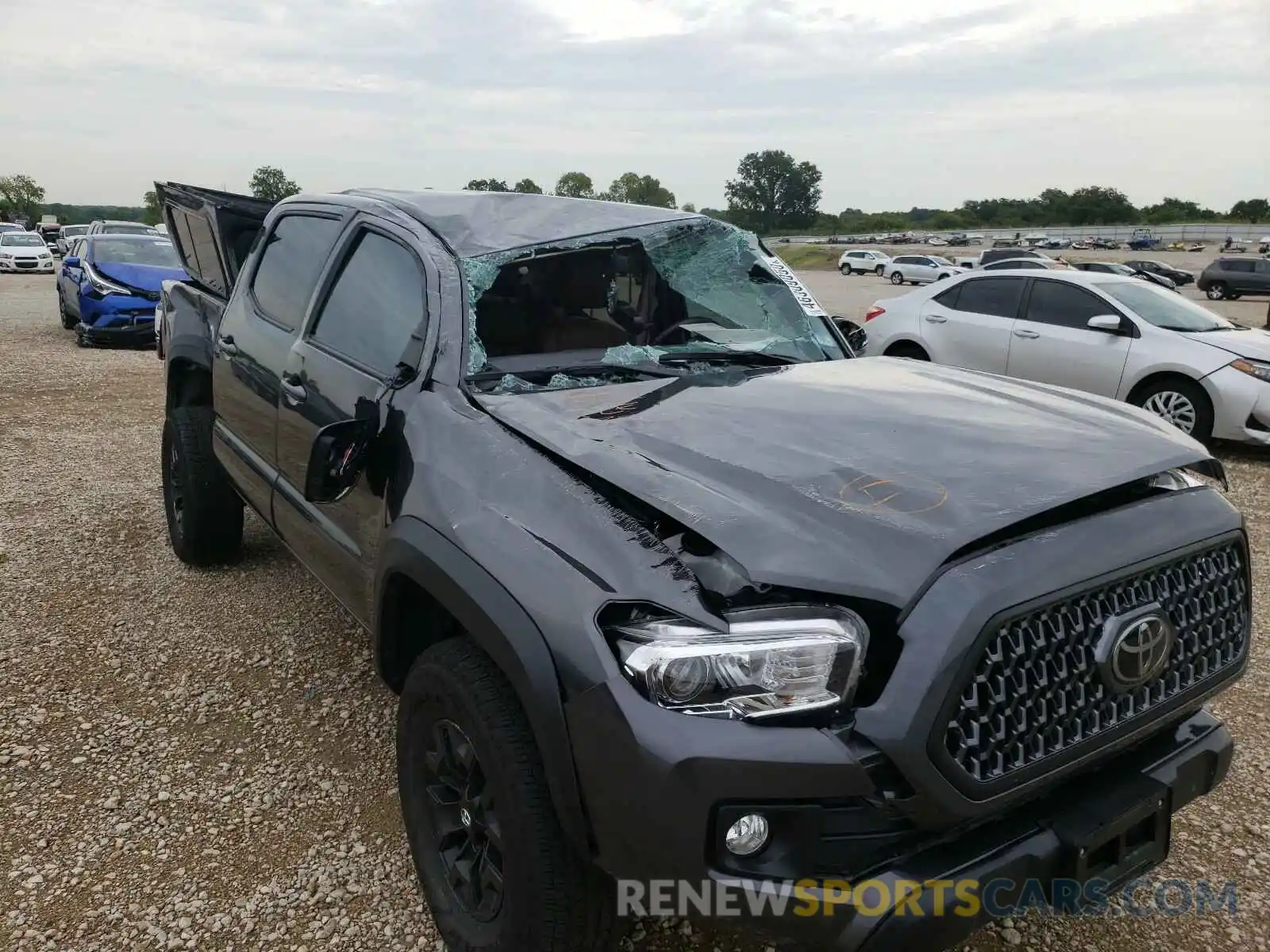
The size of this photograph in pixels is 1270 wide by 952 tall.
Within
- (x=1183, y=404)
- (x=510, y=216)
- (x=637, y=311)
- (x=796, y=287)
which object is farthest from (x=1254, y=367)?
(x=510, y=216)

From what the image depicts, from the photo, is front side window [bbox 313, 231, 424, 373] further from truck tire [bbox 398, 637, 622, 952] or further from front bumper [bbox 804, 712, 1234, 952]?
front bumper [bbox 804, 712, 1234, 952]

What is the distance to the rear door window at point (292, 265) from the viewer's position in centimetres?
343

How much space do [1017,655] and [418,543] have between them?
1306 millimetres

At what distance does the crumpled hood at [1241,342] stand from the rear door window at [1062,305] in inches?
30.1

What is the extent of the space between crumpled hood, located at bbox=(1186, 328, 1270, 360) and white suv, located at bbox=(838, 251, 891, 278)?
144 feet

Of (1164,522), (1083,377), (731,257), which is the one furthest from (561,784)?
(1083,377)

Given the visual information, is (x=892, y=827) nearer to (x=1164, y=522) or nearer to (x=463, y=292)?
(x=1164, y=522)

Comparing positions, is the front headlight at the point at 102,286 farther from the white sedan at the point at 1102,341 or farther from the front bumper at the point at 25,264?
the front bumper at the point at 25,264

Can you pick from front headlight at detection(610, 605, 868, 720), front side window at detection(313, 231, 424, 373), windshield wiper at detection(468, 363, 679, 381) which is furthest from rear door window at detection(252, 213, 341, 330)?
front headlight at detection(610, 605, 868, 720)

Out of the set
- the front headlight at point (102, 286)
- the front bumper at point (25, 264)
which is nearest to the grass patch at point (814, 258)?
the front bumper at point (25, 264)

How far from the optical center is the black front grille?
166cm

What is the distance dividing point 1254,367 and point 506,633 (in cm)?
746

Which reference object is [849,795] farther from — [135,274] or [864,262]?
[864,262]

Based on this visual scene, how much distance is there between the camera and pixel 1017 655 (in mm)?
1693
